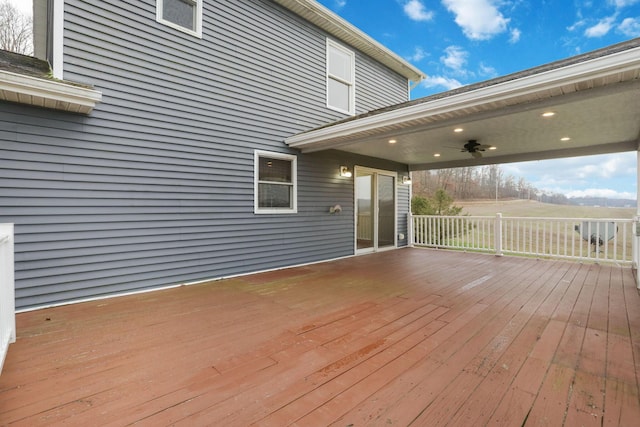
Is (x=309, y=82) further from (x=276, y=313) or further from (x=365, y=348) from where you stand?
(x=365, y=348)

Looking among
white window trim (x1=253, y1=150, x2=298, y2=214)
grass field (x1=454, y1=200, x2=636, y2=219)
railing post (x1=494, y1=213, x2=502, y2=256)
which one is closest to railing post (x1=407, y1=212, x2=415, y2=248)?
railing post (x1=494, y1=213, x2=502, y2=256)

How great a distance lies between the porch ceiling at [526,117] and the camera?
108 inches

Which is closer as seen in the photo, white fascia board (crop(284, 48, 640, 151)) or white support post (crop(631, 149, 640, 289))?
white fascia board (crop(284, 48, 640, 151))

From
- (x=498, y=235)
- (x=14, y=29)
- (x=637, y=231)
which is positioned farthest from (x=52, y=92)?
(x=498, y=235)

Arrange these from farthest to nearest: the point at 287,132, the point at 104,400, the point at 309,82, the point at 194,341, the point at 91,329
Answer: the point at 309,82
the point at 287,132
the point at 91,329
the point at 194,341
the point at 104,400

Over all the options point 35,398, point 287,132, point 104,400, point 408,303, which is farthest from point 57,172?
point 408,303

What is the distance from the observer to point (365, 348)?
2.31 m

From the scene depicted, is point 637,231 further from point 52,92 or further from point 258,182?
point 52,92

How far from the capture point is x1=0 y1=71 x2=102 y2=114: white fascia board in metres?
2.74

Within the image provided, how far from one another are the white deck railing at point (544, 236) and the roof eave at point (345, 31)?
416cm

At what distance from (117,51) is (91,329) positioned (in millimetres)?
3304

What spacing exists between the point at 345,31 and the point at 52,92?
527 cm

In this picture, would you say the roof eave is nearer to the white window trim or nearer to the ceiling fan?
the white window trim

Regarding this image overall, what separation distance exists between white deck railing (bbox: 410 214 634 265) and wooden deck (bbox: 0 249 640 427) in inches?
73.7
